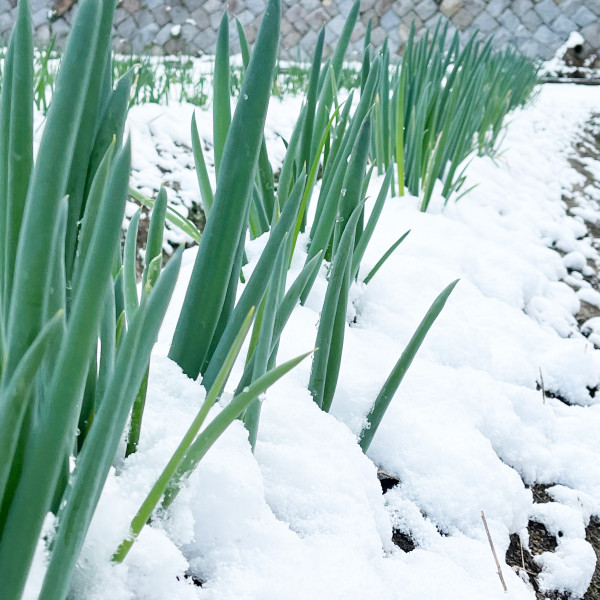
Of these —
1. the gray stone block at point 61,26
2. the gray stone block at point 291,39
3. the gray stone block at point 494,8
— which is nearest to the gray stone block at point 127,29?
the gray stone block at point 61,26

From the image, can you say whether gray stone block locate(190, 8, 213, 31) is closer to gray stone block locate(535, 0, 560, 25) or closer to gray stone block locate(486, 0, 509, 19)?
gray stone block locate(486, 0, 509, 19)

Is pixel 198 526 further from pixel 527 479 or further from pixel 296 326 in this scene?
pixel 527 479

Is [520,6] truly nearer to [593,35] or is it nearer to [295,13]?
[593,35]

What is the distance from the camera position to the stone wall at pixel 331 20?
7809 millimetres

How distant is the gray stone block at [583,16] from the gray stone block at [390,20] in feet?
7.26

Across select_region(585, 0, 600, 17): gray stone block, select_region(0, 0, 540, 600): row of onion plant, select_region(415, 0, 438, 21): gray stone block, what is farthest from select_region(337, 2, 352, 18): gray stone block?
select_region(0, 0, 540, 600): row of onion plant

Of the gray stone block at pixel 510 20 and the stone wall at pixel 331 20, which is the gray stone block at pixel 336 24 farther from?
the gray stone block at pixel 510 20

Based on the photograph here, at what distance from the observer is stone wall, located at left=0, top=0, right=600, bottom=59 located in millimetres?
7809

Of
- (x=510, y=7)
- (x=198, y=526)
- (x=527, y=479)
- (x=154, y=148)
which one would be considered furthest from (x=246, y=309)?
(x=510, y=7)

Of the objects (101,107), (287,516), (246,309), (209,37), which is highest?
(209,37)

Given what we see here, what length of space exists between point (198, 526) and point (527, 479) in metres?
0.51

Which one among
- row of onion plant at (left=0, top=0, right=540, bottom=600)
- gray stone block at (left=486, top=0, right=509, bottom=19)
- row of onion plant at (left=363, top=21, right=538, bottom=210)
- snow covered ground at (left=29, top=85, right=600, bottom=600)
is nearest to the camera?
row of onion plant at (left=0, top=0, right=540, bottom=600)

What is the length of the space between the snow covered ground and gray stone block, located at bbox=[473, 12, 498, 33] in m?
7.58

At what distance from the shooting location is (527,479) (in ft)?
2.60
